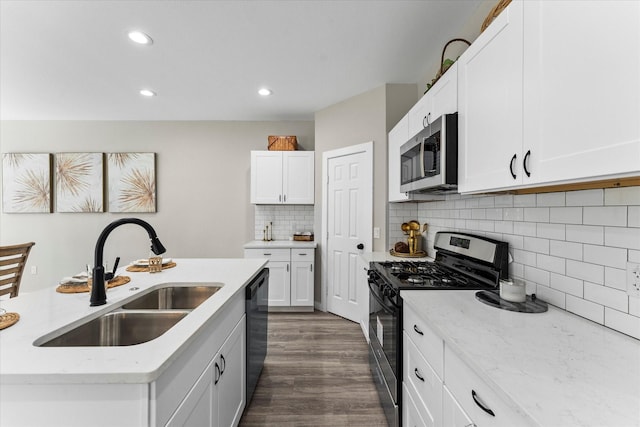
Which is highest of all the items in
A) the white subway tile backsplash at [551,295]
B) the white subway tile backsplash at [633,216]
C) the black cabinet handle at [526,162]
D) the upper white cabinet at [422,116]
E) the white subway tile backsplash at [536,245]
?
the upper white cabinet at [422,116]

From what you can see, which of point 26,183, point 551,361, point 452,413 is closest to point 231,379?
point 452,413

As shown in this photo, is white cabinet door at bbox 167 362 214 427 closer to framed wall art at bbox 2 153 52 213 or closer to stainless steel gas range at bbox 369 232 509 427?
stainless steel gas range at bbox 369 232 509 427

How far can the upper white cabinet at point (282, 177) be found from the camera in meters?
3.90

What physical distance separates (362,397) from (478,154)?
1.80 meters

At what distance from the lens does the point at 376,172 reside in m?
3.14

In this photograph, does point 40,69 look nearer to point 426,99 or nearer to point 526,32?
point 426,99

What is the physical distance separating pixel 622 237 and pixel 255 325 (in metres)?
1.90

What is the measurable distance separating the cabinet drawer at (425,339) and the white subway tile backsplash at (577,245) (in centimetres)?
59

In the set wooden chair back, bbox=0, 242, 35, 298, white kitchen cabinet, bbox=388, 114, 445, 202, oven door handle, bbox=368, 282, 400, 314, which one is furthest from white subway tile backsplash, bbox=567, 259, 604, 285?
wooden chair back, bbox=0, 242, 35, 298

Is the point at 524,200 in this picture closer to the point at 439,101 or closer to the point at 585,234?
the point at 585,234

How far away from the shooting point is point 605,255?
101cm

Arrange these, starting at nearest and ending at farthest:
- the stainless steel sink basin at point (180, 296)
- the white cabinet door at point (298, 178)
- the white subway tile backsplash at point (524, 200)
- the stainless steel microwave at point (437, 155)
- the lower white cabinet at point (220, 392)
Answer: the lower white cabinet at point (220, 392), the white subway tile backsplash at point (524, 200), the stainless steel microwave at point (437, 155), the stainless steel sink basin at point (180, 296), the white cabinet door at point (298, 178)

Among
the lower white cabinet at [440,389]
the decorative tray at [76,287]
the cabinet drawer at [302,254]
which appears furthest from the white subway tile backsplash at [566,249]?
the cabinet drawer at [302,254]

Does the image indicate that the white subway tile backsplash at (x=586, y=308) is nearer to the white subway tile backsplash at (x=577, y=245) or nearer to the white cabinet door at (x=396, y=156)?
the white subway tile backsplash at (x=577, y=245)
